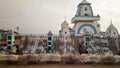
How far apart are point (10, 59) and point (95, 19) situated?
15082mm

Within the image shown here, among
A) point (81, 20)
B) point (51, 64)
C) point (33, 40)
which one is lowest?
point (51, 64)

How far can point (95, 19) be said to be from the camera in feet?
65.7

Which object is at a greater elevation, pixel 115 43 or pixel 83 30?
pixel 83 30

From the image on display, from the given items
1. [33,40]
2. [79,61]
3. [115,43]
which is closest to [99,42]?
[115,43]

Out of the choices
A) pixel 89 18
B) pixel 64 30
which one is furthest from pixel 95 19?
pixel 64 30

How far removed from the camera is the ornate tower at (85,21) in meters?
19.9

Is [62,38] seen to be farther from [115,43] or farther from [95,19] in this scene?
[95,19]

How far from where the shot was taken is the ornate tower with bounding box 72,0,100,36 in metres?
19.9

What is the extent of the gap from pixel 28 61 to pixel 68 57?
1.07 m

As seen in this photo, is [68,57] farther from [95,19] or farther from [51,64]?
[95,19]

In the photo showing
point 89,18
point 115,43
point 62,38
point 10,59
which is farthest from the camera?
point 89,18

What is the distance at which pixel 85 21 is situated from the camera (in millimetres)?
20125

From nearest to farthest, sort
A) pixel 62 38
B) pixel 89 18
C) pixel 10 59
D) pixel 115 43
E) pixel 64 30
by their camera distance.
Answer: pixel 10 59 → pixel 115 43 → pixel 62 38 → pixel 89 18 → pixel 64 30

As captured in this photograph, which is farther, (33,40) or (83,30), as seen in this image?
(83,30)
